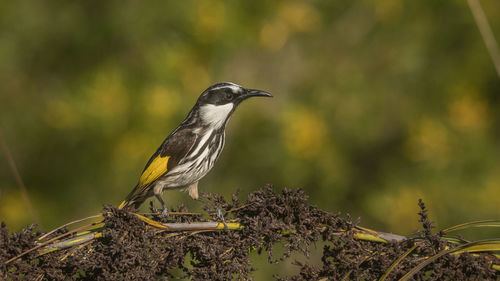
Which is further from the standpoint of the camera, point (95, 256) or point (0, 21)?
point (0, 21)

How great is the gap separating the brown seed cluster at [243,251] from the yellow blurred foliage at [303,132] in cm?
418

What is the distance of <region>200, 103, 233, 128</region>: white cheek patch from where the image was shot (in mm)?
4254

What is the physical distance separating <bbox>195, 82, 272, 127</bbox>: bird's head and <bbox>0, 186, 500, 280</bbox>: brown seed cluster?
76.9 inches

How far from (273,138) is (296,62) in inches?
34.2

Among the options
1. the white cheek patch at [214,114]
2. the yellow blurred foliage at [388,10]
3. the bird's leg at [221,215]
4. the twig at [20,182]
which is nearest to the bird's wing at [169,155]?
the white cheek patch at [214,114]

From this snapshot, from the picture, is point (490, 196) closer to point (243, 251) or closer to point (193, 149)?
point (193, 149)

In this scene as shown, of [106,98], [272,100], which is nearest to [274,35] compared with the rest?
[272,100]

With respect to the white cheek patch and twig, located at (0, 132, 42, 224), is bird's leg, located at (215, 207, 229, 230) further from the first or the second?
the white cheek patch

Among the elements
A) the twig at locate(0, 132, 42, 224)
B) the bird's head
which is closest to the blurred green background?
the bird's head

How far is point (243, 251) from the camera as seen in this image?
2.27 m

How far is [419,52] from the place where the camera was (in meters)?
6.81

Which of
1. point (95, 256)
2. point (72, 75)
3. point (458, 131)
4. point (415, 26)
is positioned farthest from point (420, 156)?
point (95, 256)

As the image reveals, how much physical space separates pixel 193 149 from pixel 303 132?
2.60 m

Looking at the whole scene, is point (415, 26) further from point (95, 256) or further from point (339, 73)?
point (95, 256)
